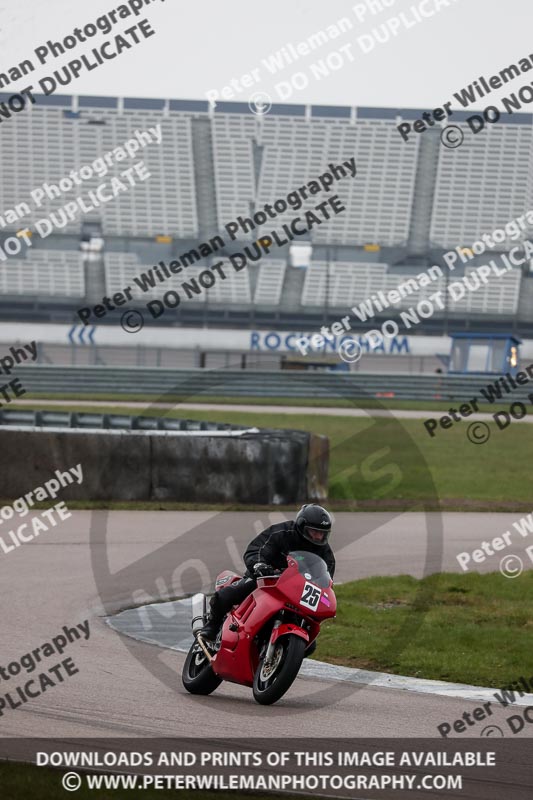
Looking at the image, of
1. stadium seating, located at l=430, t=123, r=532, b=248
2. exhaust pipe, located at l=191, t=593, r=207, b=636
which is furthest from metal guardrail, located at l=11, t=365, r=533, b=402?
exhaust pipe, located at l=191, t=593, r=207, b=636

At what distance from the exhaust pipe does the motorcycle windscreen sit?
0.90 metres

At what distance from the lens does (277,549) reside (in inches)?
302

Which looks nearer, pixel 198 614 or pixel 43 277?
pixel 198 614

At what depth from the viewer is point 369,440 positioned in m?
28.7

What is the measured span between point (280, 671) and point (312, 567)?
65 centimetres

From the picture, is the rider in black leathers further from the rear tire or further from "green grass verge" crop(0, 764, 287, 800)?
"green grass verge" crop(0, 764, 287, 800)

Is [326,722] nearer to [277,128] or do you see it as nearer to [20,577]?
[20,577]

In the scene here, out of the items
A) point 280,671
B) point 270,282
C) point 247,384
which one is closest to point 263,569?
point 280,671

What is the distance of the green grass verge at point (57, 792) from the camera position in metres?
5.26

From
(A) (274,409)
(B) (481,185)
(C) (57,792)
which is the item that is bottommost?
(A) (274,409)

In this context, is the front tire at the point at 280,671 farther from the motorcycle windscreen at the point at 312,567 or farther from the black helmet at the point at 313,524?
the black helmet at the point at 313,524

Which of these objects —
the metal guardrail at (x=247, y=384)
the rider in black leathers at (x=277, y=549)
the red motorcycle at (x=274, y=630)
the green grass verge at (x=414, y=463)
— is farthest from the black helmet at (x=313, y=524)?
the metal guardrail at (x=247, y=384)

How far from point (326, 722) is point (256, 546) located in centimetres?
123

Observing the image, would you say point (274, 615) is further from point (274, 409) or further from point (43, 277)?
point (43, 277)
